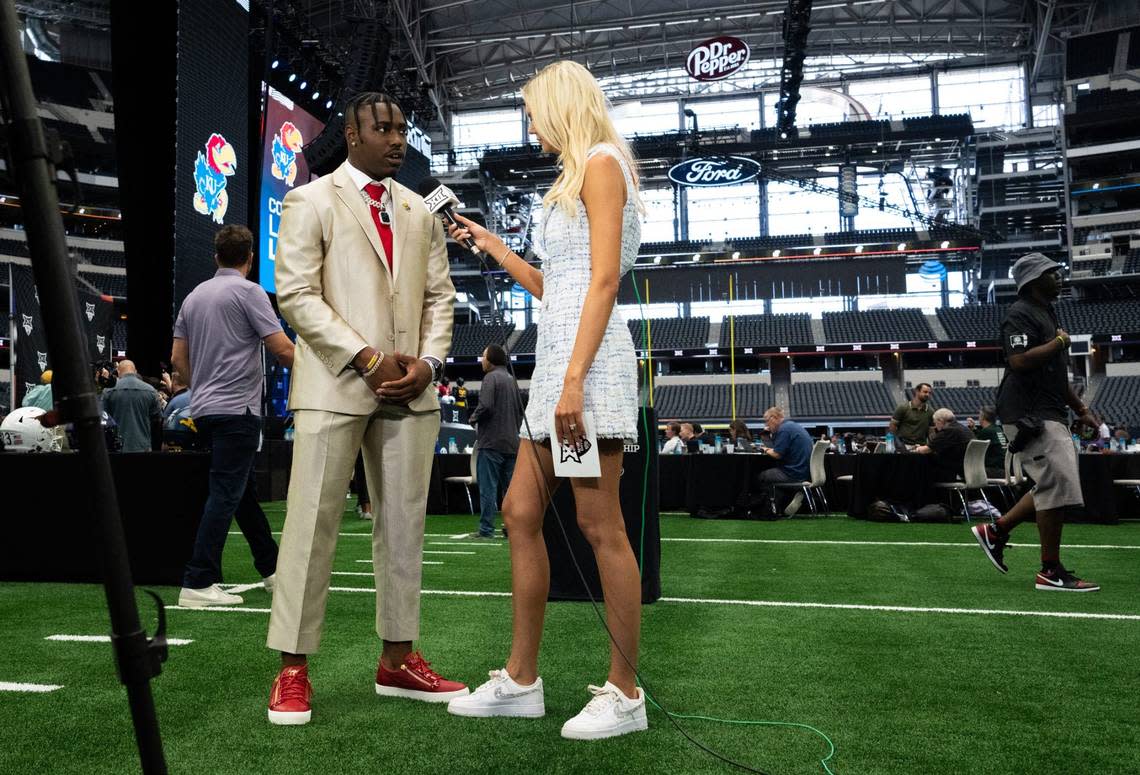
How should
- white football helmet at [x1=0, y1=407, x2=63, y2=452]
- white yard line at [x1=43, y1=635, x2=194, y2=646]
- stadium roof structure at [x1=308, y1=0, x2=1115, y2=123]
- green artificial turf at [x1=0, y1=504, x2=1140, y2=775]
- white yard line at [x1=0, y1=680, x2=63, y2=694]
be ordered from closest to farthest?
green artificial turf at [x1=0, y1=504, x2=1140, y2=775] → white yard line at [x1=0, y1=680, x2=63, y2=694] → white yard line at [x1=43, y1=635, x2=194, y2=646] → white football helmet at [x1=0, y1=407, x2=63, y2=452] → stadium roof structure at [x1=308, y1=0, x2=1115, y2=123]

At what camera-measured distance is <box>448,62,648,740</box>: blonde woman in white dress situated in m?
2.12

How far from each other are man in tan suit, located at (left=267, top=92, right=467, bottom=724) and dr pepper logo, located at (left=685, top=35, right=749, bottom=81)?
3173 cm

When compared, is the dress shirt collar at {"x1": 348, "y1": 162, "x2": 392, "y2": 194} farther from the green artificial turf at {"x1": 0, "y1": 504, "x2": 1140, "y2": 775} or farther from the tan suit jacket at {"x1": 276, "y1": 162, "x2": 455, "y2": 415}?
the green artificial turf at {"x1": 0, "y1": 504, "x2": 1140, "y2": 775}

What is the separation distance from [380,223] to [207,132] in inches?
478

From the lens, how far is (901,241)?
125ft

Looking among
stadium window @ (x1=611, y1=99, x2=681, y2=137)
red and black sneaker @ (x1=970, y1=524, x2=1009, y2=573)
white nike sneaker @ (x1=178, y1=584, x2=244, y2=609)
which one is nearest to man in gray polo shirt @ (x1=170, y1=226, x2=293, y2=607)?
white nike sneaker @ (x1=178, y1=584, x2=244, y2=609)

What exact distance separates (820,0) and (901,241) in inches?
392

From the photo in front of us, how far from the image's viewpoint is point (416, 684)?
2.37 m

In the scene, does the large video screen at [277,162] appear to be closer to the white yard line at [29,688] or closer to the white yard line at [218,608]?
the white yard line at [218,608]

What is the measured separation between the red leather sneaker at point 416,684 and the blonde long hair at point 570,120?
1209 millimetres

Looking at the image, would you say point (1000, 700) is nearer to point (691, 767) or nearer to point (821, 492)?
point (691, 767)

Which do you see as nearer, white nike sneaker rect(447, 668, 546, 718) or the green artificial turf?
the green artificial turf

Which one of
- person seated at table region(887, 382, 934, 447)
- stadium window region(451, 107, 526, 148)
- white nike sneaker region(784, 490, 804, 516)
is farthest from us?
stadium window region(451, 107, 526, 148)

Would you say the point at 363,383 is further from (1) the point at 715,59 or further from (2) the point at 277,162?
(1) the point at 715,59
